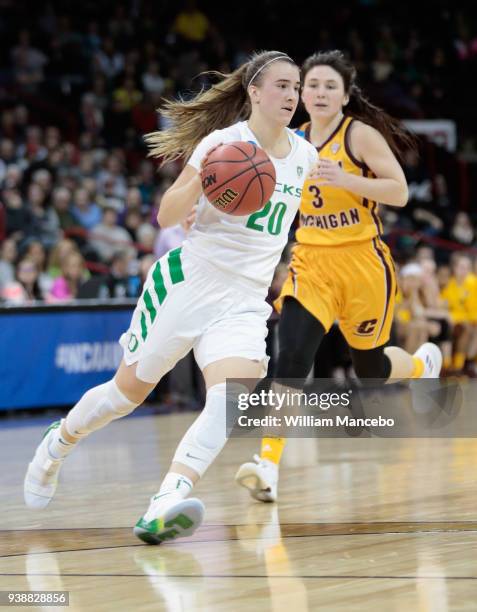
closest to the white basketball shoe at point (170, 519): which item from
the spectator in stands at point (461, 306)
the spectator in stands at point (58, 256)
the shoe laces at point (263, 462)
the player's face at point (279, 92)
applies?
the shoe laces at point (263, 462)

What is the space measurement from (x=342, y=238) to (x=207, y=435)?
2.06 m

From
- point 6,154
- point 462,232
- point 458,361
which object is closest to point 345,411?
point 458,361

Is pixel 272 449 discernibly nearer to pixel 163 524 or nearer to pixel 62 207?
pixel 163 524

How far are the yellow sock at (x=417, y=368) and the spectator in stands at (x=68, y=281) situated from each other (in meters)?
5.50

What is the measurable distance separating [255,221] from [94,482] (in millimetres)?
2216

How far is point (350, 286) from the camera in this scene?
21.3ft

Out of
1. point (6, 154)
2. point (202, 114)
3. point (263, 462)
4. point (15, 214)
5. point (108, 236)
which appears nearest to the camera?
point (202, 114)

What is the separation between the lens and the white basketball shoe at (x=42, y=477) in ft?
18.0

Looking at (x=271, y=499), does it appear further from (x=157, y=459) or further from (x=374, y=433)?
(x=374, y=433)

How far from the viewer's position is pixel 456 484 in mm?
6219

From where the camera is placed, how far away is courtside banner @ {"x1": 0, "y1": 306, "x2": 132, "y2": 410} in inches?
426

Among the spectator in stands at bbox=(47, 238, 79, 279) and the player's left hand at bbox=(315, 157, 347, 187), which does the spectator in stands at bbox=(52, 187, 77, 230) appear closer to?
the spectator in stands at bbox=(47, 238, 79, 279)

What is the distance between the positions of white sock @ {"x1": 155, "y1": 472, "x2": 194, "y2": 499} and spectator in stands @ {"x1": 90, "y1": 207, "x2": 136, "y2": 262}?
905 cm

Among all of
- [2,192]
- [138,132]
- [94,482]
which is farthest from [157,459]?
[138,132]
